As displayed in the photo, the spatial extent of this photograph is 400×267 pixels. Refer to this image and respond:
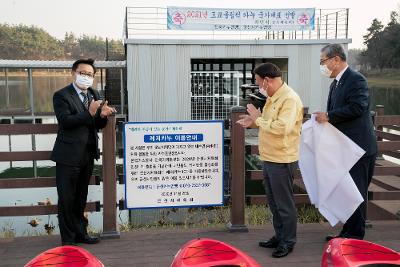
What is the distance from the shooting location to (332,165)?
3.84 meters

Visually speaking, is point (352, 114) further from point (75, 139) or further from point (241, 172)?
point (75, 139)

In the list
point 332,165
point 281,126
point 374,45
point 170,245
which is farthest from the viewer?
point 374,45

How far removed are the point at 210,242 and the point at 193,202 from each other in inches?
78.4

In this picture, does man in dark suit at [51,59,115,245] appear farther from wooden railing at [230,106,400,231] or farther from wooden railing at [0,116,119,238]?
wooden railing at [230,106,400,231]

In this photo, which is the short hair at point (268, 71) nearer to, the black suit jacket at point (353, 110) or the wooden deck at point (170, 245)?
the black suit jacket at point (353, 110)

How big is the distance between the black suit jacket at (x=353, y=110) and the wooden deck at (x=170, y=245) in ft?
3.27

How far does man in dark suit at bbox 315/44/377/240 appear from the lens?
363 centimetres

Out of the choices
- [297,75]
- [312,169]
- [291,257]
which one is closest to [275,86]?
[312,169]

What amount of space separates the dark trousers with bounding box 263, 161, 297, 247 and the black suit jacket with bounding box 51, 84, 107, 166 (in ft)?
5.09

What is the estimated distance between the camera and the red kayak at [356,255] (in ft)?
7.58

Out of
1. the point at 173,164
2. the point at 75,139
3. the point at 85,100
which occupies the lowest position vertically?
the point at 173,164

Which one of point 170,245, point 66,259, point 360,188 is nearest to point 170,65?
point 170,245

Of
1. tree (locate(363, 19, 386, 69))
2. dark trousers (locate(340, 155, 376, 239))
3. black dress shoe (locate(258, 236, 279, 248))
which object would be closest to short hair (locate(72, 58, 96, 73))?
black dress shoe (locate(258, 236, 279, 248))

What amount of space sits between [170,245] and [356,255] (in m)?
2.07
